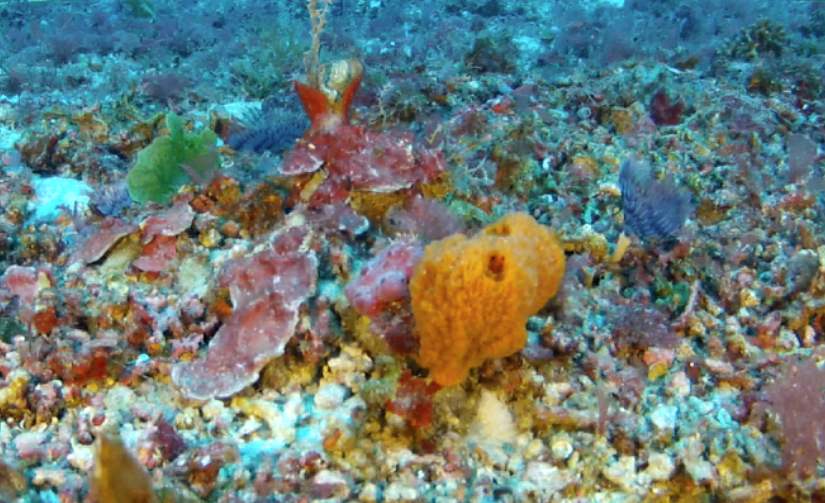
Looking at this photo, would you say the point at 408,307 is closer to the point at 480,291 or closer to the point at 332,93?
the point at 480,291

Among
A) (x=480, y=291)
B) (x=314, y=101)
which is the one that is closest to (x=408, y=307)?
(x=480, y=291)

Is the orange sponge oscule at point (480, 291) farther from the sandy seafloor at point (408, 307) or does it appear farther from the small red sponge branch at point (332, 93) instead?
the small red sponge branch at point (332, 93)

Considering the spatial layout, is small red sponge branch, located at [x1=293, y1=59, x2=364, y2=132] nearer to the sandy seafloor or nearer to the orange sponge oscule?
the sandy seafloor

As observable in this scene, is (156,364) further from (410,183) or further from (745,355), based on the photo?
(745,355)

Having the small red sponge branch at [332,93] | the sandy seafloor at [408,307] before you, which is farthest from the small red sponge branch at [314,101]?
the sandy seafloor at [408,307]

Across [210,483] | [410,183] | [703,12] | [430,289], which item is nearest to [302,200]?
[410,183]

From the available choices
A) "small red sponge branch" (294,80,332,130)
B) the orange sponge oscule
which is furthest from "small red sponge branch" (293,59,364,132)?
the orange sponge oscule
